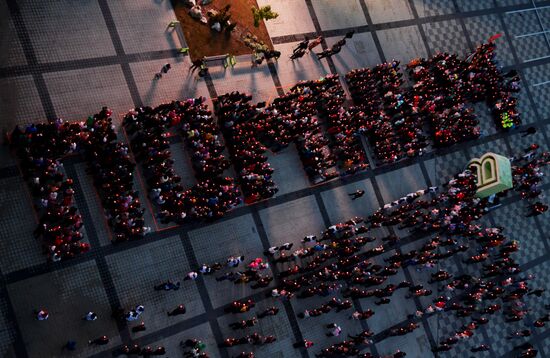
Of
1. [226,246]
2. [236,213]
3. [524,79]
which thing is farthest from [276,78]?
[524,79]

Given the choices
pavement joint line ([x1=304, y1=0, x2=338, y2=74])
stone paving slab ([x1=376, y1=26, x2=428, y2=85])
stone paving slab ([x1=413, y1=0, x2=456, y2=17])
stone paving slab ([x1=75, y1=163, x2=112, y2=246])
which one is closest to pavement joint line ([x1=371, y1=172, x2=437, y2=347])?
pavement joint line ([x1=304, y1=0, x2=338, y2=74])

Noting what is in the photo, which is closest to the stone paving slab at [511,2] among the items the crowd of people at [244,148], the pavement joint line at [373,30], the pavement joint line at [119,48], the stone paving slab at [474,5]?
the stone paving slab at [474,5]

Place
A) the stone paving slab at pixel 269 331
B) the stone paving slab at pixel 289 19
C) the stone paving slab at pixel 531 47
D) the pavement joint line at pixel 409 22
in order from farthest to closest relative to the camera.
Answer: the stone paving slab at pixel 531 47
the pavement joint line at pixel 409 22
the stone paving slab at pixel 289 19
the stone paving slab at pixel 269 331

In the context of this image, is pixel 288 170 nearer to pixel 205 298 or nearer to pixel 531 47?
pixel 205 298

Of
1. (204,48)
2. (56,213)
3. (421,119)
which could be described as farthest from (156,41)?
(421,119)

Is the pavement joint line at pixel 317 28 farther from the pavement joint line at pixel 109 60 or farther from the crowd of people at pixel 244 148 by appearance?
the crowd of people at pixel 244 148

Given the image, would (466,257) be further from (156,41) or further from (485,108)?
(156,41)
